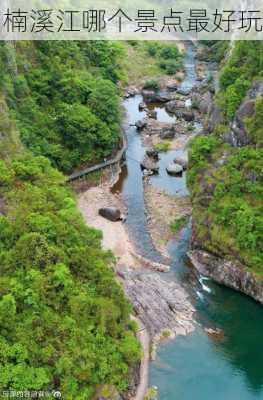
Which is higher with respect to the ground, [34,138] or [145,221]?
[34,138]

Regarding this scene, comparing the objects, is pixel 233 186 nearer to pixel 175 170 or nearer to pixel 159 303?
pixel 159 303

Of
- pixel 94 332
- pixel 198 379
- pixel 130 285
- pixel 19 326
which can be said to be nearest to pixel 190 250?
pixel 130 285

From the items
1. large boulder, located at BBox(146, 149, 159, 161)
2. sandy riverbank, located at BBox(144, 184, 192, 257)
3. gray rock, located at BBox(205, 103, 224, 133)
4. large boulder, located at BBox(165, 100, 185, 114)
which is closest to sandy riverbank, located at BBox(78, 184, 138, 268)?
sandy riverbank, located at BBox(144, 184, 192, 257)

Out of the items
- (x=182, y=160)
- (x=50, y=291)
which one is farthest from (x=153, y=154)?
(x=50, y=291)

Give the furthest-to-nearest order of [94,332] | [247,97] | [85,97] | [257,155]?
1. [85,97]
2. [247,97]
3. [257,155]
4. [94,332]

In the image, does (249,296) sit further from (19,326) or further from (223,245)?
(19,326)
